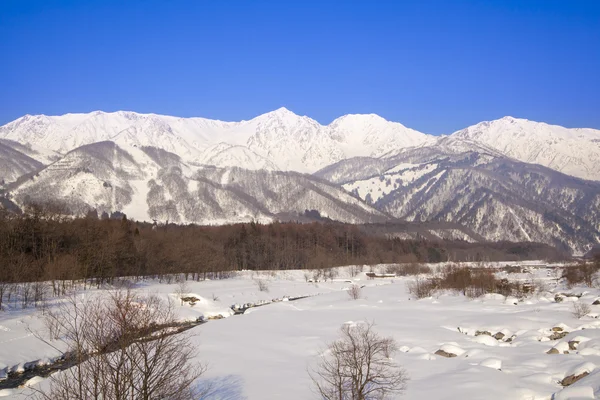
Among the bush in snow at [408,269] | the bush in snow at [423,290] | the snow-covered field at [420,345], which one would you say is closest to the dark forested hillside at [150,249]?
the bush in snow at [408,269]

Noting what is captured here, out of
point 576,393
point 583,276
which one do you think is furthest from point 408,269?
point 576,393

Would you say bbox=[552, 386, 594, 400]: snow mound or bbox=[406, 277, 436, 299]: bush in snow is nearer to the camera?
bbox=[552, 386, 594, 400]: snow mound

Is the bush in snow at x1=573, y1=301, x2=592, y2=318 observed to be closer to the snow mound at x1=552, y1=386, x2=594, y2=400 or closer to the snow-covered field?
the snow-covered field

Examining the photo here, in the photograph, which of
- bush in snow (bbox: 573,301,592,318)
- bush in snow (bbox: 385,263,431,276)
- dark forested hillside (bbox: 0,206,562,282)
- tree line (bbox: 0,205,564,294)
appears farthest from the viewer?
bush in snow (bbox: 385,263,431,276)

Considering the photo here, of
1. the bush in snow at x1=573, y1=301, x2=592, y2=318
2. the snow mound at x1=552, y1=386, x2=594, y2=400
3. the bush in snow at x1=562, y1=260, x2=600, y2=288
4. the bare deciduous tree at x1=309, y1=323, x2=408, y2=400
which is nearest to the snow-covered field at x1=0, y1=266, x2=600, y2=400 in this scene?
the snow mound at x1=552, y1=386, x2=594, y2=400

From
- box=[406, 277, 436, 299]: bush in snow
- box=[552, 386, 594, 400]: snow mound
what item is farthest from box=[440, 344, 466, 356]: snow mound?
box=[406, 277, 436, 299]: bush in snow

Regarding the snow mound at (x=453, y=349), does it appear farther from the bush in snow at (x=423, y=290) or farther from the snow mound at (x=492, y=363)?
the bush in snow at (x=423, y=290)

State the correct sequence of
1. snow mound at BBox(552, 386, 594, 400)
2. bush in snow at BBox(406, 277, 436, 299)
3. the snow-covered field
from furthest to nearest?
bush in snow at BBox(406, 277, 436, 299), the snow-covered field, snow mound at BBox(552, 386, 594, 400)

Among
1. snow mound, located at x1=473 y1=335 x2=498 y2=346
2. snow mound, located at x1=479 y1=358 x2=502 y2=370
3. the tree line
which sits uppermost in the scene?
the tree line

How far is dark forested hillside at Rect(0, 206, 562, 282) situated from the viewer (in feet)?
182

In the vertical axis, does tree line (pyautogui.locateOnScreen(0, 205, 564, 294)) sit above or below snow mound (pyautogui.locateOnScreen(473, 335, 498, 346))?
above

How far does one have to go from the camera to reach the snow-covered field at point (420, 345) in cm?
2042

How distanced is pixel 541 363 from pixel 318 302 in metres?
36.2

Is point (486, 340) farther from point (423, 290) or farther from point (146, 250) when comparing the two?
point (146, 250)
